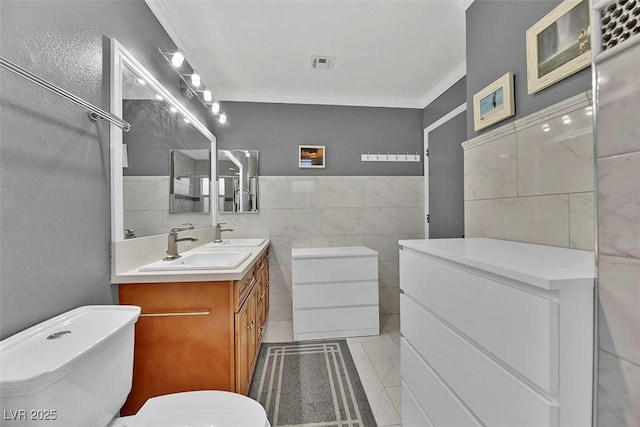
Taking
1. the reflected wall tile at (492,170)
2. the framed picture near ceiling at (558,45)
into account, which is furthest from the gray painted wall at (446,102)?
the framed picture near ceiling at (558,45)

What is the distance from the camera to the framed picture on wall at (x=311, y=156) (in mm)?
3254

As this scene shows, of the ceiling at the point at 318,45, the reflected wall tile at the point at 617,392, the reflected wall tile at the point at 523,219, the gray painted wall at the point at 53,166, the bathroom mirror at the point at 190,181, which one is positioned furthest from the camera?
the bathroom mirror at the point at 190,181

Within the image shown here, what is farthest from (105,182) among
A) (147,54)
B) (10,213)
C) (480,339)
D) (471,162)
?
(471,162)

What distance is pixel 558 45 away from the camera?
113cm

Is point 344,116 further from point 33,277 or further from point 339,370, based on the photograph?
point 33,277

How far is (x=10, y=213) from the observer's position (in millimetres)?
852

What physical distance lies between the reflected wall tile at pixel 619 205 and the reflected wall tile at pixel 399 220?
8.78ft

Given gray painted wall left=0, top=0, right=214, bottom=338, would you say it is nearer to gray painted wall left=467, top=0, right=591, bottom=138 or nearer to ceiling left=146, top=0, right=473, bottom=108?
ceiling left=146, top=0, right=473, bottom=108

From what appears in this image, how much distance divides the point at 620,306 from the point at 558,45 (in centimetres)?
111

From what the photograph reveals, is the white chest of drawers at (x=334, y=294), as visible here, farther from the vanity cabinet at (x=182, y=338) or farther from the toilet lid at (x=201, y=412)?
the toilet lid at (x=201, y=412)

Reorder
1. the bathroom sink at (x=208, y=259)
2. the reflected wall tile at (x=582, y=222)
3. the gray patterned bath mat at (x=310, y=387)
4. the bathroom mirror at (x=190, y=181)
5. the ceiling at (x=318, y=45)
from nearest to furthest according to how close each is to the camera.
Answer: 1. the reflected wall tile at (x=582, y=222)
2. the gray patterned bath mat at (x=310, y=387)
3. the bathroom sink at (x=208, y=259)
4. the ceiling at (x=318, y=45)
5. the bathroom mirror at (x=190, y=181)

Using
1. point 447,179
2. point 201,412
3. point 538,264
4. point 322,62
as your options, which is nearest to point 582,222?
point 538,264

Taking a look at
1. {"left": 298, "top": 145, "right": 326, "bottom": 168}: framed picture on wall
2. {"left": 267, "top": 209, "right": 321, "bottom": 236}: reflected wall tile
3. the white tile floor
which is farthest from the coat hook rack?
the white tile floor

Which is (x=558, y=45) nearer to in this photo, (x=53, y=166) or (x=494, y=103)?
(x=494, y=103)
